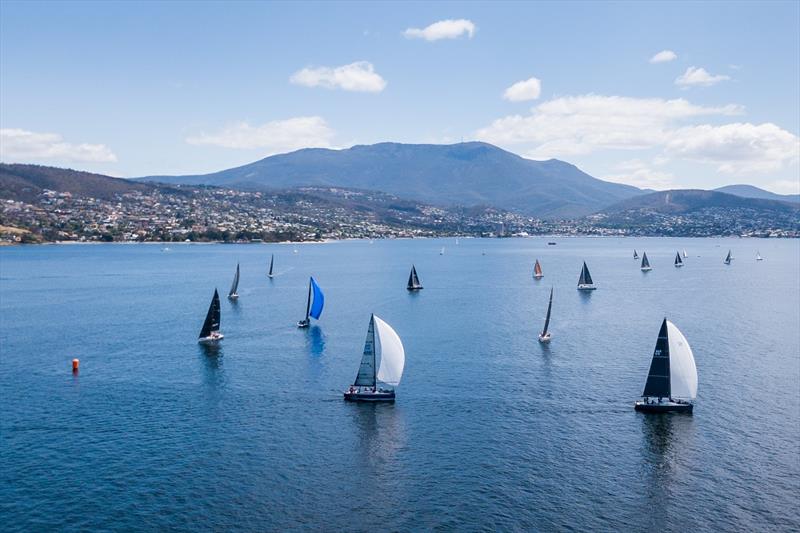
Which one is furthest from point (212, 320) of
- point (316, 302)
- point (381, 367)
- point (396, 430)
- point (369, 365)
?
point (396, 430)

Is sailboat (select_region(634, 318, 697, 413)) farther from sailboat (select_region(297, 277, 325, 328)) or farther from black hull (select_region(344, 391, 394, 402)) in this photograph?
sailboat (select_region(297, 277, 325, 328))

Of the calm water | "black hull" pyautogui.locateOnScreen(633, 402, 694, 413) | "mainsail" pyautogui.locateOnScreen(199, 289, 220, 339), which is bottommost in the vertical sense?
the calm water

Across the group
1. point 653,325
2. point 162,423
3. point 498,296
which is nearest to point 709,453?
point 162,423

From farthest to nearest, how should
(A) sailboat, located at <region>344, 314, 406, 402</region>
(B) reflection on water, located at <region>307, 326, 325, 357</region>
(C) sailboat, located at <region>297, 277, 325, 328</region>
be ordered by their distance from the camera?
(C) sailboat, located at <region>297, 277, 325, 328</region>
(B) reflection on water, located at <region>307, 326, 325, 357</region>
(A) sailboat, located at <region>344, 314, 406, 402</region>

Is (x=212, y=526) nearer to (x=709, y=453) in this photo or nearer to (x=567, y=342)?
(x=709, y=453)

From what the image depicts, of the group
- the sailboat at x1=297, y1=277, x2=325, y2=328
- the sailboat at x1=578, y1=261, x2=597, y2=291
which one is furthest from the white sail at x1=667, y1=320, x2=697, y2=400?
the sailboat at x1=578, y1=261, x2=597, y2=291
